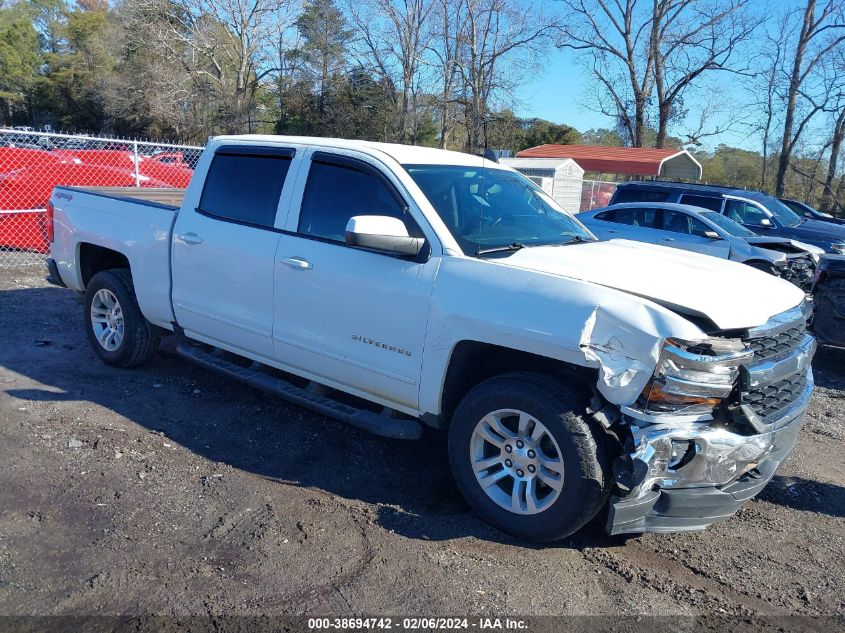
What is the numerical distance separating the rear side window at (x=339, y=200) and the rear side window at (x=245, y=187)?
0.94 ft

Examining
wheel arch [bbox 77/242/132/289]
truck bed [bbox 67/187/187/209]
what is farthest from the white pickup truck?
truck bed [bbox 67/187/187/209]

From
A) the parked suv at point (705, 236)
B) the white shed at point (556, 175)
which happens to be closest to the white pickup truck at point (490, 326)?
the parked suv at point (705, 236)

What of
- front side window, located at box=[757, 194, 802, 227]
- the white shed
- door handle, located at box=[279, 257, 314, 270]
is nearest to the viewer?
door handle, located at box=[279, 257, 314, 270]

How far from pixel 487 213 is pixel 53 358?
4.29m

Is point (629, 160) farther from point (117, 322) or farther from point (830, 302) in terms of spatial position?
point (117, 322)

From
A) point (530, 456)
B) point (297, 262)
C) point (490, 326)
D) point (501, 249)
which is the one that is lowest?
point (530, 456)

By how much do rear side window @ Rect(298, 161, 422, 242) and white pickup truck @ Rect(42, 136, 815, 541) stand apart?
0.5 inches

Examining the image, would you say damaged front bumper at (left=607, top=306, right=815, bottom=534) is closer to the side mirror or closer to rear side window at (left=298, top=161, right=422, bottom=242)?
the side mirror

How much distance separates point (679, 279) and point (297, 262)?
227 cm

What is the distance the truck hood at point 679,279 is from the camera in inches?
135

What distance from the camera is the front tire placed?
3.44 meters

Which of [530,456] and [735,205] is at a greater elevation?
[735,205]

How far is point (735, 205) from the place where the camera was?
1406 centimetres

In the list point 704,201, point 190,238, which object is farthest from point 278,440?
point 704,201
